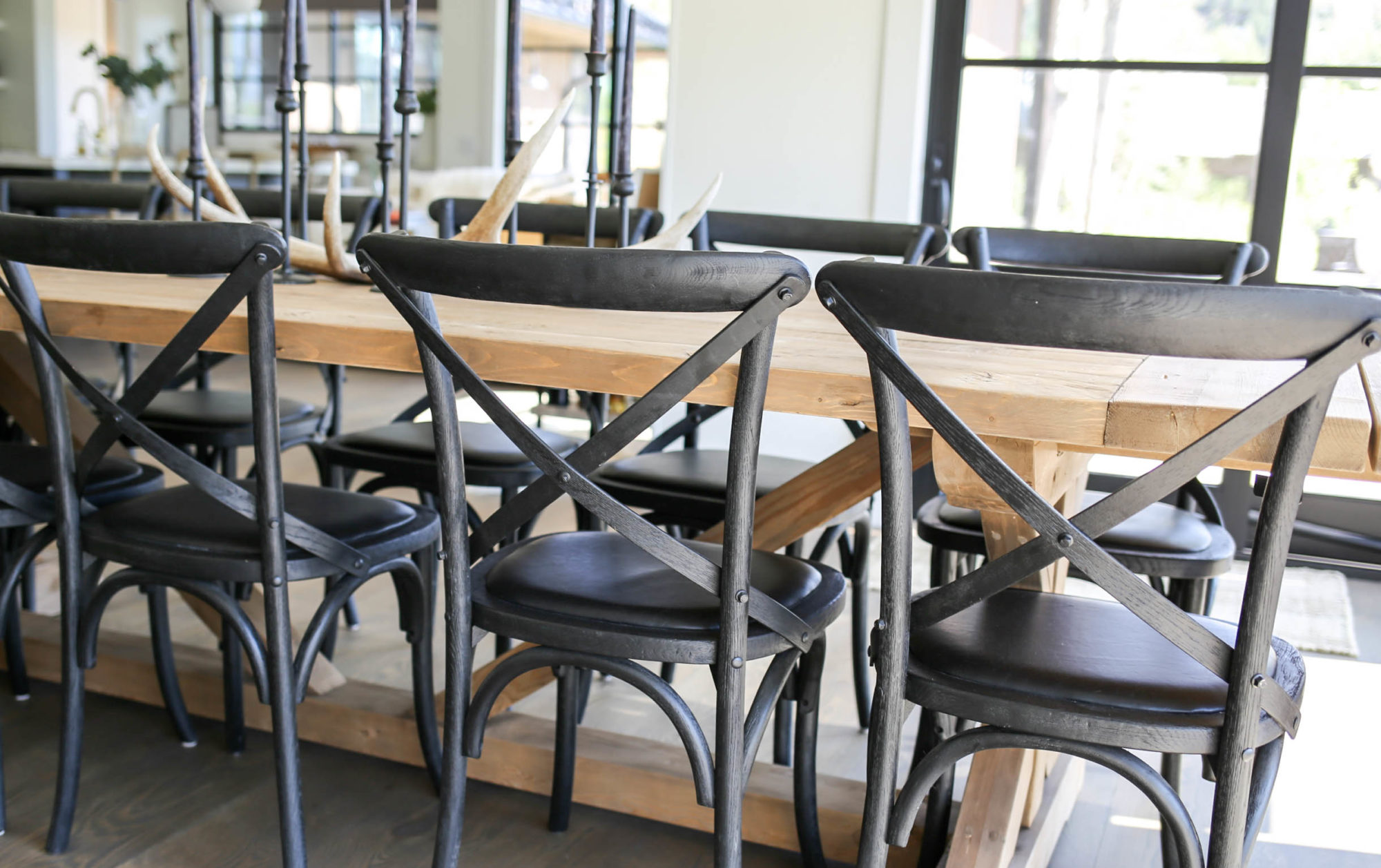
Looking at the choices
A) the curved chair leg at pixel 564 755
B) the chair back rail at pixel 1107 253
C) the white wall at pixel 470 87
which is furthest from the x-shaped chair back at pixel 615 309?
the white wall at pixel 470 87

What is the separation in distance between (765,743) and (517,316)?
1.05 meters

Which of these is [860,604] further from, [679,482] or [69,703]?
[69,703]

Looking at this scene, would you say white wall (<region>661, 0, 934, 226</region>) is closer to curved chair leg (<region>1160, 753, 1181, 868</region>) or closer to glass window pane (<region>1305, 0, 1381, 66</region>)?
glass window pane (<region>1305, 0, 1381, 66</region>)

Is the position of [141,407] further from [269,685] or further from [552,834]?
[552,834]

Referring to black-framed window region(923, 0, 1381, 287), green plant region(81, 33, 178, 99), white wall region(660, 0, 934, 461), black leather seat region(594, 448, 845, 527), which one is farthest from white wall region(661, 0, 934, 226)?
green plant region(81, 33, 178, 99)

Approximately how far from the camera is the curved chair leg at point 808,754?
4.73 feet

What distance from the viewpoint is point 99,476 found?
5.93 ft

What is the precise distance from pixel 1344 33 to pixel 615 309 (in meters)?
3.04

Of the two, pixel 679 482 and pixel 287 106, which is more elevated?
pixel 287 106

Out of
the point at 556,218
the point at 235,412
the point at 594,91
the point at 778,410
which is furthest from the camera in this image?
the point at 556,218

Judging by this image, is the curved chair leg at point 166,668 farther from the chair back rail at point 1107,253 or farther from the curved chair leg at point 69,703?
the chair back rail at point 1107,253

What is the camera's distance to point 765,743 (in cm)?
222

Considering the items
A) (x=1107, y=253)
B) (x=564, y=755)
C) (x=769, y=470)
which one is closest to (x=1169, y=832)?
(x=564, y=755)

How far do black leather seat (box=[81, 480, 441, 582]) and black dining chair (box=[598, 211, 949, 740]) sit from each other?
39 centimetres
